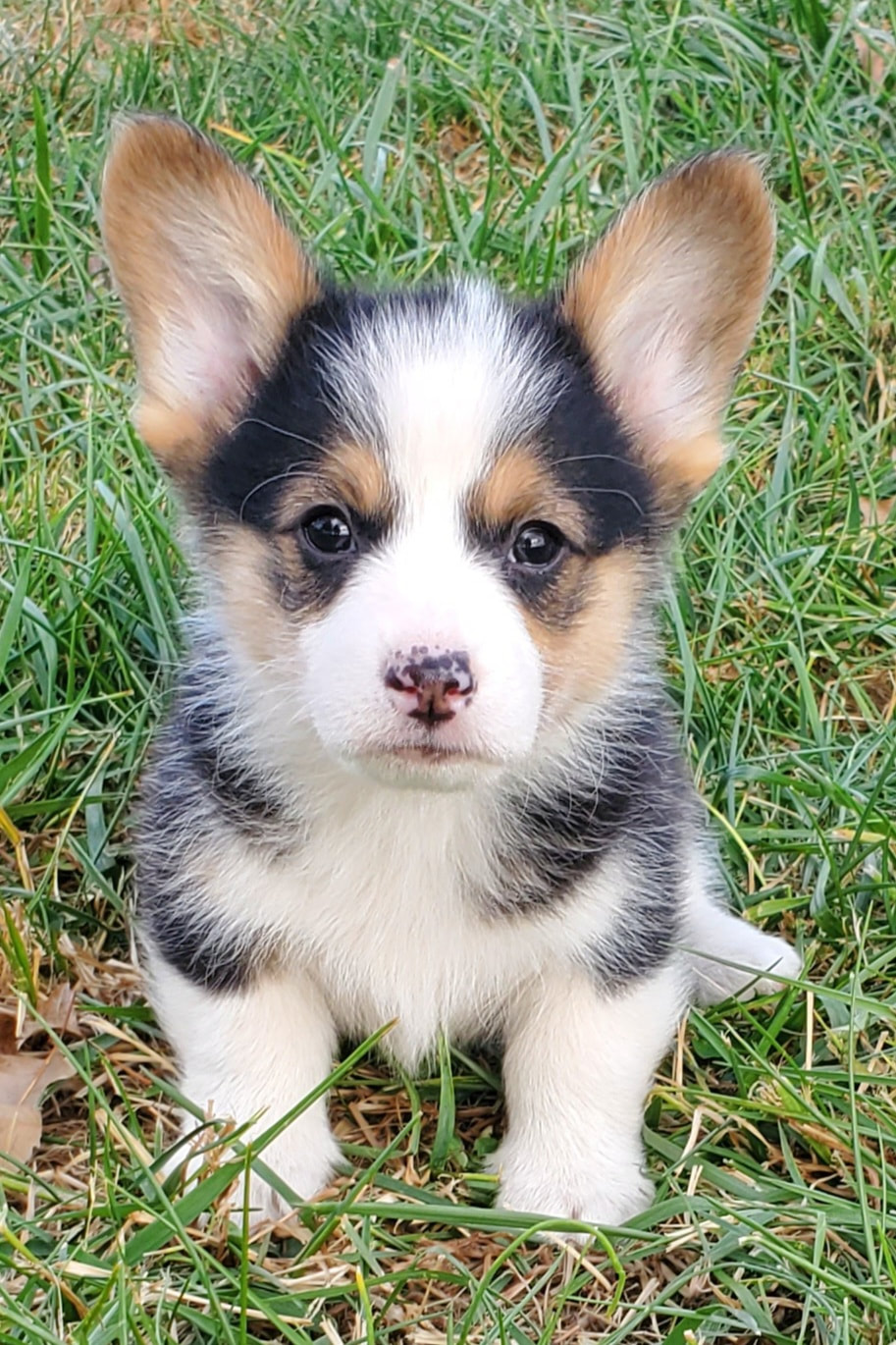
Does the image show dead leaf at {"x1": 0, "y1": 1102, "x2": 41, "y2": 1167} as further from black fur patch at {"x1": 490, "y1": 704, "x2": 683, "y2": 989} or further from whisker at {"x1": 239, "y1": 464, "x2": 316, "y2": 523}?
whisker at {"x1": 239, "y1": 464, "x2": 316, "y2": 523}

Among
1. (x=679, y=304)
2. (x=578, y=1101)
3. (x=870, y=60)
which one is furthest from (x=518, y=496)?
(x=870, y=60)

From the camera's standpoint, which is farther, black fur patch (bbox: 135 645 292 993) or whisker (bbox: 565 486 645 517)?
black fur patch (bbox: 135 645 292 993)

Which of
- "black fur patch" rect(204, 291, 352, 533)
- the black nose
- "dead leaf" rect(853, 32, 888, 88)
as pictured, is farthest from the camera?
"dead leaf" rect(853, 32, 888, 88)

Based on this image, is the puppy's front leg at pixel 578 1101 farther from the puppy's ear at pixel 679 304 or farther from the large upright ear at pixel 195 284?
the large upright ear at pixel 195 284

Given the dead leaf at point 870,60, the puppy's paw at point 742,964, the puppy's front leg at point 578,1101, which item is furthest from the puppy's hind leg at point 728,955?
the dead leaf at point 870,60

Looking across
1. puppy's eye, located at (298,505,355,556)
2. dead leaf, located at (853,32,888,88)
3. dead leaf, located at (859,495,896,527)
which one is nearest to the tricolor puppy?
puppy's eye, located at (298,505,355,556)

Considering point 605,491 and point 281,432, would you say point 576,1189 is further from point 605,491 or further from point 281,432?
point 281,432

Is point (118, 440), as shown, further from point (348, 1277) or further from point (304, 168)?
point (348, 1277)

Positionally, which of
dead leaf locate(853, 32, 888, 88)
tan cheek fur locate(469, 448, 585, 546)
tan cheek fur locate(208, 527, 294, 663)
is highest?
tan cheek fur locate(469, 448, 585, 546)

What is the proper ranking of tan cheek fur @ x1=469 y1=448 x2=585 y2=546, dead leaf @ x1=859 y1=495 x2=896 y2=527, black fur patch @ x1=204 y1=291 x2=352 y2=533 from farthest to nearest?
dead leaf @ x1=859 y1=495 x2=896 y2=527 → black fur patch @ x1=204 y1=291 x2=352 y2=533 → tan cheek fur @ x1=469 y1=448 x2=585 y2=546
